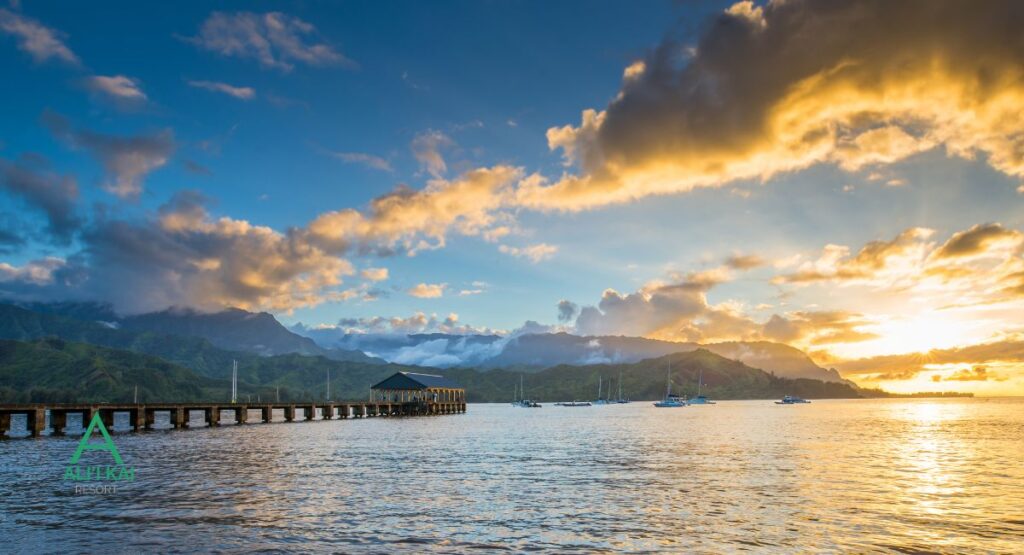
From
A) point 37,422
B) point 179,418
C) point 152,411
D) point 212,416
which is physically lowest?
point 212,416

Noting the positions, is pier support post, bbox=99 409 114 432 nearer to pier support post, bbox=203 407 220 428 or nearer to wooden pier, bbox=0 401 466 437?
wooden pier, bbox=0 401 466 437

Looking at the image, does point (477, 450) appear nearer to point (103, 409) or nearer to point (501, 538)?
point (501, 538)

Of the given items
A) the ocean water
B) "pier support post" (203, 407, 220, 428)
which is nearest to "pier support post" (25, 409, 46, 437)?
the ocean water

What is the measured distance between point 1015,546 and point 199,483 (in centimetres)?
4439

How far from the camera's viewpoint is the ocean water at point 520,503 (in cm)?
2772

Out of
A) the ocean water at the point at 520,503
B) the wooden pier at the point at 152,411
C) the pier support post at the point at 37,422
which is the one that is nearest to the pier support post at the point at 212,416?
the wooden pier at the point at 152,411

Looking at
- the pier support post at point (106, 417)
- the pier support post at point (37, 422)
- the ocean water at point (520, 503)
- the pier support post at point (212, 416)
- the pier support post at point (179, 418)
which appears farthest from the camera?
the pier support post at point (212, 416)

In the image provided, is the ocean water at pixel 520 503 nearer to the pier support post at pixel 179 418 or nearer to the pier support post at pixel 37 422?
the pier support post at pixel 37 422

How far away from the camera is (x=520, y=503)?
1460 inches

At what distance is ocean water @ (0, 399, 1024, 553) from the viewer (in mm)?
27719

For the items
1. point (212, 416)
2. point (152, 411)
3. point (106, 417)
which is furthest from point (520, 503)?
point (212, 416)

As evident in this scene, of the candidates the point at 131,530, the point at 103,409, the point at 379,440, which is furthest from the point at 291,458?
the point at 103,409

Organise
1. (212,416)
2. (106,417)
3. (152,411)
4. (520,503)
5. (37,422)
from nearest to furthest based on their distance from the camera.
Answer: (520,503) → (37,422) → (106,417) → (152,411) → (212,416)

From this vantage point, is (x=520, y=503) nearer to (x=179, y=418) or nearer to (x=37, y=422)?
(x=37, y=422)
